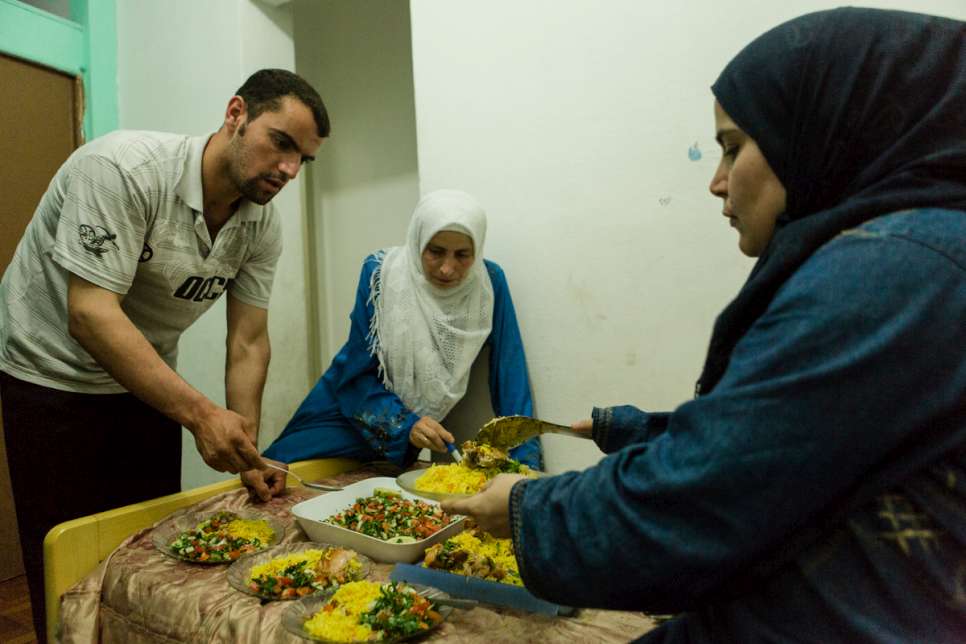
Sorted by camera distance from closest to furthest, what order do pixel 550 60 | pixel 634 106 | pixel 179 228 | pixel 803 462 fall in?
pixel 803 462
pixel 179 228
pixel 634 106
pixel 550 60

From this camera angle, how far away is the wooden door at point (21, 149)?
271 cm

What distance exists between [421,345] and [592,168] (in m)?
0.76

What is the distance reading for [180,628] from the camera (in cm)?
112

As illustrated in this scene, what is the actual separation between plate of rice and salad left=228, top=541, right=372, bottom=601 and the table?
2 centimetres

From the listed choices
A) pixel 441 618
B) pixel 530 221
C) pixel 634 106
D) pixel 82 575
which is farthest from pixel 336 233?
pixel 441 618

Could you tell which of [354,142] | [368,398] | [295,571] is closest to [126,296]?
[368,398]

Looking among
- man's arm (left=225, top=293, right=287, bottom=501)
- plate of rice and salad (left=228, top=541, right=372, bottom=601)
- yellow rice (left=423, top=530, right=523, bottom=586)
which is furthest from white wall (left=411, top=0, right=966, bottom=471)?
plate of rice and salad (left=228, top=541, right=372, bottom=601)

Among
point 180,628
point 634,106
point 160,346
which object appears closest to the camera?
point 180,628

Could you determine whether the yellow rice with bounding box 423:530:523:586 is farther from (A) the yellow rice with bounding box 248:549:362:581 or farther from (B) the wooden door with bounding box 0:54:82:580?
(B) the wooden door with bounding box 0:54:82:580

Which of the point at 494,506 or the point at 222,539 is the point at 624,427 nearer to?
the point at 494,506

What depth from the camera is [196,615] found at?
1104mm

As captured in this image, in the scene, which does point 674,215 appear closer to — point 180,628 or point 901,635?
point 901,635

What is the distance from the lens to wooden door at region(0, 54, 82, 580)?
2715mm

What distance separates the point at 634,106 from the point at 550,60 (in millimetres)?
320
